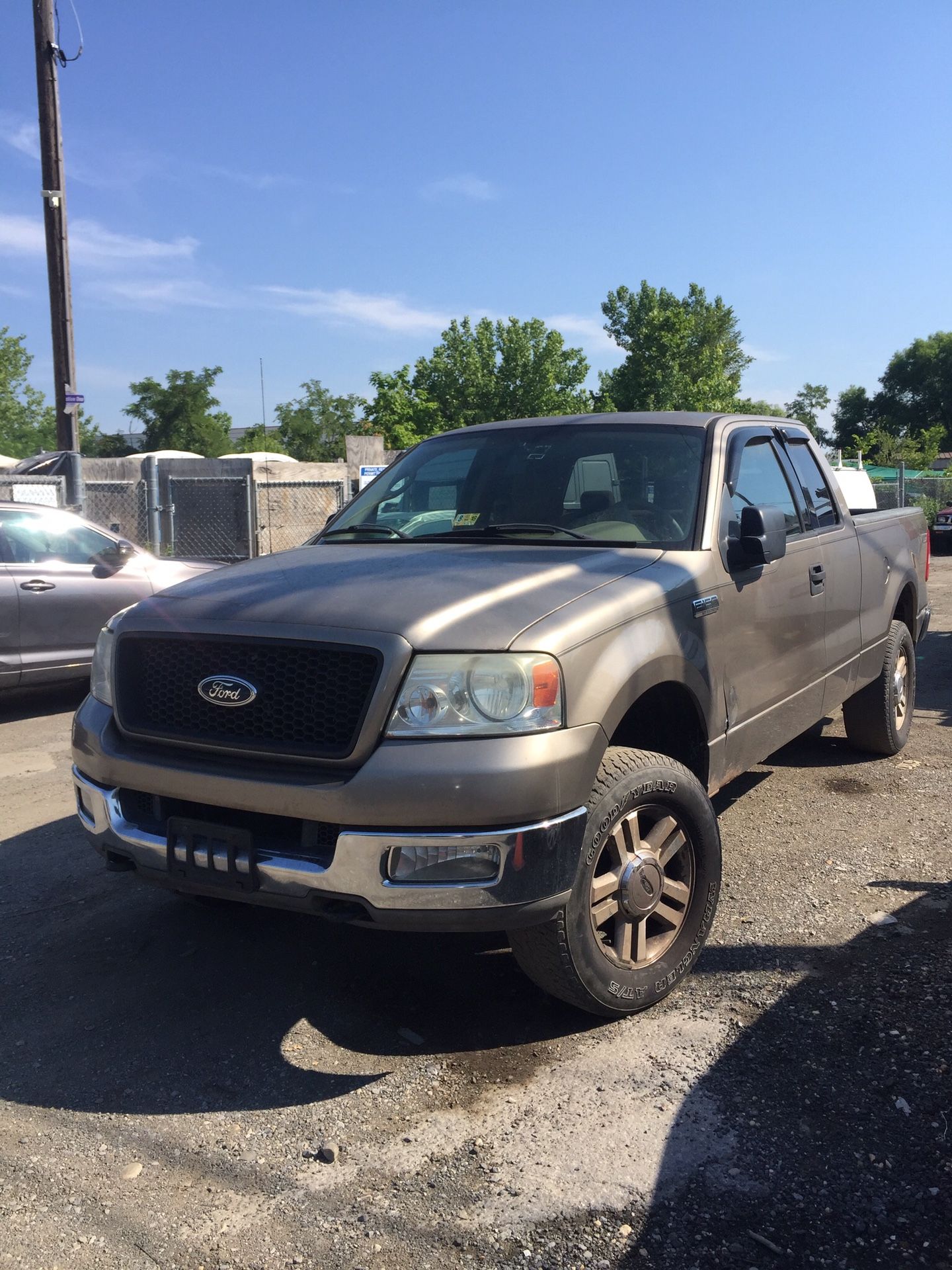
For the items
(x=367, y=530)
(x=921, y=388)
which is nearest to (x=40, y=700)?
(x=367, y=530)

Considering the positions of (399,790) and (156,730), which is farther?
(156,730)

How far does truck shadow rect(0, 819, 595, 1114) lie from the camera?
3000 mm

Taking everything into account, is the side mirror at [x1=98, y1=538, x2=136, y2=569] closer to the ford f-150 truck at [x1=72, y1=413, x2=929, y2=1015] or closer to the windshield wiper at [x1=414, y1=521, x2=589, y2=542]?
the ford f-150 truck at [x1=72, y1=413, x2=929, y2=1015]

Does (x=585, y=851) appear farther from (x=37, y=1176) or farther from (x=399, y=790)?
(x=37, y=1176)

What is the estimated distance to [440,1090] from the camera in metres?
2.93

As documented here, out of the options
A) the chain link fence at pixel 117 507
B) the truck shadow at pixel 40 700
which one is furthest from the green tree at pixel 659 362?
the truck shadow at pixel 40 700

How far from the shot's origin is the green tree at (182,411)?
6038cm

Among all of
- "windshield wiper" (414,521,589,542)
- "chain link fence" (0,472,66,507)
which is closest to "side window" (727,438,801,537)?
"windshield wiper" (414,521,589,542)

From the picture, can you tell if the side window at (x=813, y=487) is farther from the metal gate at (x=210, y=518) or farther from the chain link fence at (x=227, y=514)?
the metal gate at (x=210, y=518)

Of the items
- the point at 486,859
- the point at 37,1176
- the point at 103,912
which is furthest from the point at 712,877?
the point at 103,912

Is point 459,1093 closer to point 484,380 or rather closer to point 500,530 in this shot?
point 500,530

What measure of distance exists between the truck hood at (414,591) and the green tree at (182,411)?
193 ft

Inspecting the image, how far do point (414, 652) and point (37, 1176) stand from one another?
1.54m

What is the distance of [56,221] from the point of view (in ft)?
44.7
